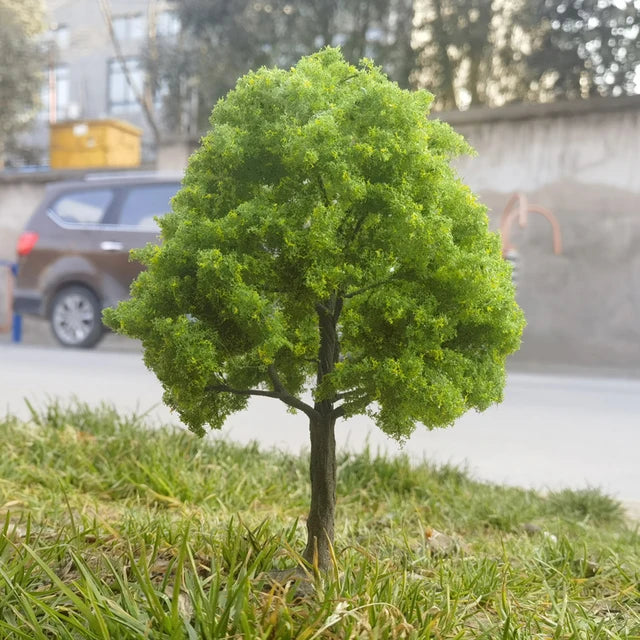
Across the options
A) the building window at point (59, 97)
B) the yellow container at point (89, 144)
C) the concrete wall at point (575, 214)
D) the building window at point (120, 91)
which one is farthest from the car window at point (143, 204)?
the building window at point (59, 97)

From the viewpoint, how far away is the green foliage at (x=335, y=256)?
6.59 ft

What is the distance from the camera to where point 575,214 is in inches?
411

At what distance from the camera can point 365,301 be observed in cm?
218

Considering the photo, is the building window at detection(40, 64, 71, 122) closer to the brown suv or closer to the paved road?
the brown suv

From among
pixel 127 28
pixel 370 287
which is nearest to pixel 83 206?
pixel 370 287

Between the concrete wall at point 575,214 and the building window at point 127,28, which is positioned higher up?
the building window at point 127,28

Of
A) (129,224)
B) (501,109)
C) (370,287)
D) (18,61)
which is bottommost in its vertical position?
(370,287)

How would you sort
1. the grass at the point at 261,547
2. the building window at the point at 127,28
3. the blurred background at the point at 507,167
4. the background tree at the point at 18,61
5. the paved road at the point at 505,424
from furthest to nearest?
1. the building window at the point at 127,28
2. the background tree at the point at 18,61
3. the blurred background at the point at 507,167
4. the paved road at the point at 505,424
5. the grass at the point at 261,547

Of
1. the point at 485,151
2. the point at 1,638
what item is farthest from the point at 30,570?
the point at 485,151

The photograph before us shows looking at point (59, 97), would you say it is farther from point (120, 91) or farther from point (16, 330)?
point (16, 330)

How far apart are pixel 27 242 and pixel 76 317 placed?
107cm

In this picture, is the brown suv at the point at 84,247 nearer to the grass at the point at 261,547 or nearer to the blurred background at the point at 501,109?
the blurred background at the point at 501,109

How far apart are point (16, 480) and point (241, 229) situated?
2113mm

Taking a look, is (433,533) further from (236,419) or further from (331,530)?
(236,419)
